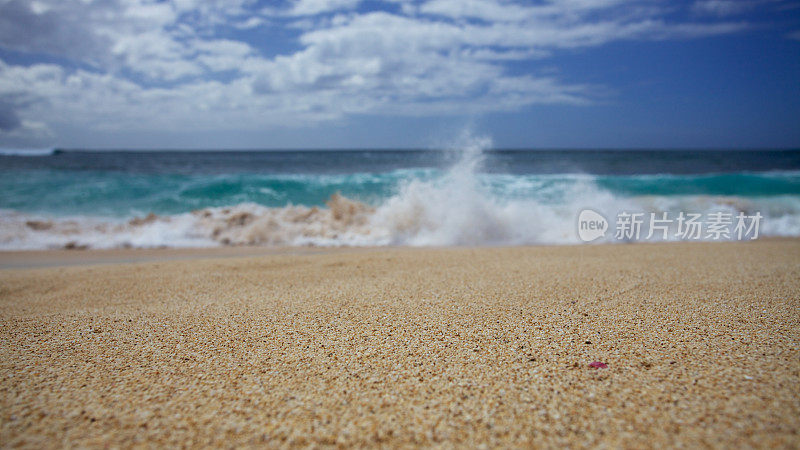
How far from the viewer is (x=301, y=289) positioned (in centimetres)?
374

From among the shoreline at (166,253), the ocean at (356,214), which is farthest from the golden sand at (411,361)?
the ocean at (356,214)

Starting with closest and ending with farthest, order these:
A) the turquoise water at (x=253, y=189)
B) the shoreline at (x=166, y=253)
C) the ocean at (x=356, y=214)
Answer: the shoreline at (x=166, y=253), the ocean at (x=356, y=214), the turquoise water at (x=253, y=189)

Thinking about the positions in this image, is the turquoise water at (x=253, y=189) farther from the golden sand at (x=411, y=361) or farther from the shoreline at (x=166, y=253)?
the golden sand at (x=411, y=361)

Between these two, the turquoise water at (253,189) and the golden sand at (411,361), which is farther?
the turquoise water at (253,189)

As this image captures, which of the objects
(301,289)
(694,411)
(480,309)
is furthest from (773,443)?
(301,289)

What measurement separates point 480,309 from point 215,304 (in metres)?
2.05

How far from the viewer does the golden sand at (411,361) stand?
1609 millimetres

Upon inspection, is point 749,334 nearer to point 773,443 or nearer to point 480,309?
point 773,443

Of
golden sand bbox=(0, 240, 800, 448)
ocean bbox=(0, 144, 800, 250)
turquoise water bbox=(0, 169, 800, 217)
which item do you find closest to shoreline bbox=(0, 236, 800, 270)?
ocean bbox=(0, 144, 800, 250)

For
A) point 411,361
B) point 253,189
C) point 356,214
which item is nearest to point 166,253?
point 356,214

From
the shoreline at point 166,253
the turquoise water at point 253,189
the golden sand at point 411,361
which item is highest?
the turquoise water at point 253,189

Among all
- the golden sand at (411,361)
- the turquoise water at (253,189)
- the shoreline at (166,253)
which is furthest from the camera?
the turquoise water at (253,189)

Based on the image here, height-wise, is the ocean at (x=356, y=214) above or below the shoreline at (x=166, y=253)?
above

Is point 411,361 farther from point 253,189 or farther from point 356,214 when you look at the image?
point 253,189
